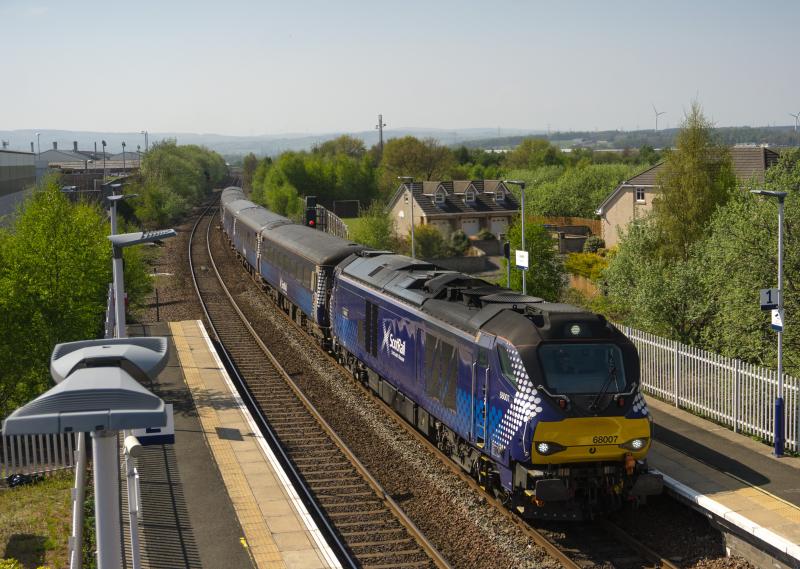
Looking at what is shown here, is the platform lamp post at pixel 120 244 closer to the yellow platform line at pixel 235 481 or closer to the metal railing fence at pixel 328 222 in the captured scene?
the yellow platform line at pixel 235 481

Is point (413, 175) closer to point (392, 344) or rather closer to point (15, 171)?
point (15, 171)

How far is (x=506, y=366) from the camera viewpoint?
44.7 feet

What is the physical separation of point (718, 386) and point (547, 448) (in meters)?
7.65

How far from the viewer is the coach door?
14195 millimetres

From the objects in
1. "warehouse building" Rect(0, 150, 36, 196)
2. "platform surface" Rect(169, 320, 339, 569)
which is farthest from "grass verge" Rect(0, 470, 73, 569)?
"warehouse building" Rect(0, 150, 36, 196)

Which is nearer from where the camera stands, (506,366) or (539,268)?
(506,366)

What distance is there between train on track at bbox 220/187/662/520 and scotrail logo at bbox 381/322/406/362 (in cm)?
5

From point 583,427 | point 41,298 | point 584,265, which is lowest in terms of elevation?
point 583,427

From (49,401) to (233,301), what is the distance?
33396 mm

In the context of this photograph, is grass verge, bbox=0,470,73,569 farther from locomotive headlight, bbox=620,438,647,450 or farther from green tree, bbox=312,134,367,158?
green tree, bbox=312,134,367,158

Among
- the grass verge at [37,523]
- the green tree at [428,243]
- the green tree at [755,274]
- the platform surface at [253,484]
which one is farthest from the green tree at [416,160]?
the grass verge at [37,523]

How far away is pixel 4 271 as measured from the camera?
72.9 ft

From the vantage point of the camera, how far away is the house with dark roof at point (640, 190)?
43969 mm

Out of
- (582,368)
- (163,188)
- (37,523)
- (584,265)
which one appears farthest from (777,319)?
(163,188)
